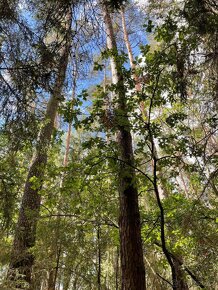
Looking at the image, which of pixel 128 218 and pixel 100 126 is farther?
pixel 100 126

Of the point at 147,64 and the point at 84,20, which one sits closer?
the point at 84,20

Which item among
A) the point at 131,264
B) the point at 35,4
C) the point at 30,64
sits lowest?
the point at 131,264

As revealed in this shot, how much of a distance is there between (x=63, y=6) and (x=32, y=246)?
3.75 metres

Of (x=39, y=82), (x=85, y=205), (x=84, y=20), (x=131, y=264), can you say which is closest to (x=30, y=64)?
(x=39, y=82)

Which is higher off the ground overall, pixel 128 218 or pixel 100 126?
pixel 100 126

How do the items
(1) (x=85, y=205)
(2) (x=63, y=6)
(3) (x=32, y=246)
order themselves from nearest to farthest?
A: 1. (2) (x=63, y=6)
2. (3) (x=32, y=246)
3. (1) (x=85, y=205)

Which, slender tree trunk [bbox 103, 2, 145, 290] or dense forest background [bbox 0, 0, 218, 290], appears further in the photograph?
slender tree trunk [bbox 103, 2, 145, 290]

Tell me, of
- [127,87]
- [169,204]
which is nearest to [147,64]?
[127,87]

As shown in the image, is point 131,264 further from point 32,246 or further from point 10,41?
point 10,41

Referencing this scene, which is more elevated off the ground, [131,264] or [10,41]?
[10,41]

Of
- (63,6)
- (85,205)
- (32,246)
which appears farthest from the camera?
(85,205)

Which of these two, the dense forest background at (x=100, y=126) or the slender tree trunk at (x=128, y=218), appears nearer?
the dense forest background at (x=100, y=126)

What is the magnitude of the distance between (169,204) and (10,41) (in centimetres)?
353

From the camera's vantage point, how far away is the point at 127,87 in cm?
396
